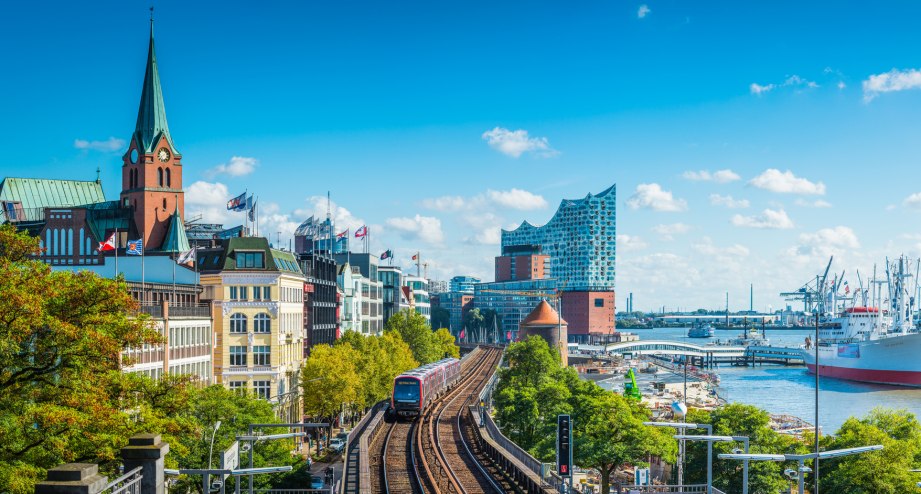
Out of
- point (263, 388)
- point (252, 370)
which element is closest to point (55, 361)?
point (252, 370)

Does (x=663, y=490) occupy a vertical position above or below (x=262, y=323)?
below

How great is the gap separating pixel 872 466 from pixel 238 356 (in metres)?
47.4

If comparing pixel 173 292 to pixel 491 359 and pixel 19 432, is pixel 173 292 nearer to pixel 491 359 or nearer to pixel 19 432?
pixel 19 432

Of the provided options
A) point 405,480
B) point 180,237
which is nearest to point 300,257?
point 180,237

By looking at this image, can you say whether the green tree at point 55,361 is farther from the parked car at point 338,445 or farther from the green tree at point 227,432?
the parked car at point 338,445

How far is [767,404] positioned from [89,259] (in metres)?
110

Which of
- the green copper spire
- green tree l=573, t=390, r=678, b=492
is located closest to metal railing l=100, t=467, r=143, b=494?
green tree l=573, t=390, r=678, b=492

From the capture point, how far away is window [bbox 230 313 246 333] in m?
78.2

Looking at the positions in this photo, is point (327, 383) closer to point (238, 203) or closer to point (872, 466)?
point (238, 203)

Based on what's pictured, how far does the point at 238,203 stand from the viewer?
78188 mm

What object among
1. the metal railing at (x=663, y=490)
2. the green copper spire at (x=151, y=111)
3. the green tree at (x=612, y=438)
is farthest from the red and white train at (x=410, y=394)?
the green copper spire at (x=151, y=111)

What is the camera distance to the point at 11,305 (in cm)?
2411

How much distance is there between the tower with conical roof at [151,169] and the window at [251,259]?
11534 millimetres

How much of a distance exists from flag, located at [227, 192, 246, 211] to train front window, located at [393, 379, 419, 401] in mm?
19050
